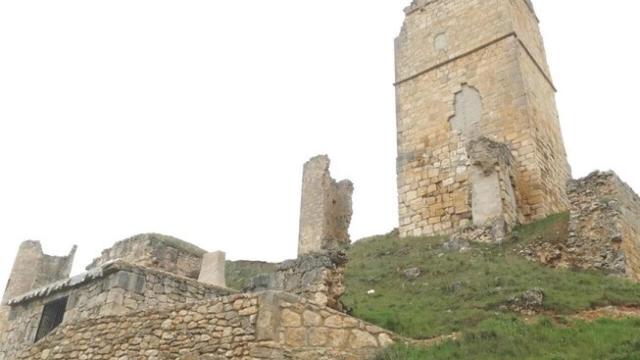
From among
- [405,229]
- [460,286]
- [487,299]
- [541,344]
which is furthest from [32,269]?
[541,344]

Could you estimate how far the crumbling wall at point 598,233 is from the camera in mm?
12688

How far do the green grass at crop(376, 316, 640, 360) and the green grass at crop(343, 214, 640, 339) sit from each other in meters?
0.82

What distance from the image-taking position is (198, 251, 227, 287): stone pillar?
12078mm

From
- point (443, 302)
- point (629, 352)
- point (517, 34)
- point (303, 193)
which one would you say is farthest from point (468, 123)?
point (629, 352)

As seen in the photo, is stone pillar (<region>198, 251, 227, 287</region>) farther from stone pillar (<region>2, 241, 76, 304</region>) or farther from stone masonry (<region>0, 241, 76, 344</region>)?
stone masonry (<region>0, 241, 76, 344</region>)

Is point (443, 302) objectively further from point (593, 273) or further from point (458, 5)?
point (458, 5)

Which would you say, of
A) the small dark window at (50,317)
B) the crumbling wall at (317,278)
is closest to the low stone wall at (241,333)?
the crumbling wall at (317,278)

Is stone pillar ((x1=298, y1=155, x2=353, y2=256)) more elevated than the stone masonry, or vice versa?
stone pillar ((x1=298, y1=155, x2=353, y2=256))

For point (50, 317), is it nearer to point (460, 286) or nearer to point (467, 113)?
point (460, 286)

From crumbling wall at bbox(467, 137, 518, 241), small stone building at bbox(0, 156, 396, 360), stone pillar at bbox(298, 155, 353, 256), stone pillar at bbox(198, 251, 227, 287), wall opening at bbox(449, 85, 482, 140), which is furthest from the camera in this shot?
stone pillar at bbox(298, 155, 353, 256)

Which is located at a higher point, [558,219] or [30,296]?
[558,219]

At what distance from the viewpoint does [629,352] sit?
6.75 meters

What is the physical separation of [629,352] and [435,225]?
1046 centimetres

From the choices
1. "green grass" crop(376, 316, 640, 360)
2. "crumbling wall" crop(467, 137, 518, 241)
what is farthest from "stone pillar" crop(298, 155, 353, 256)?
"green grass" crop(376, 316, 640, 360)
